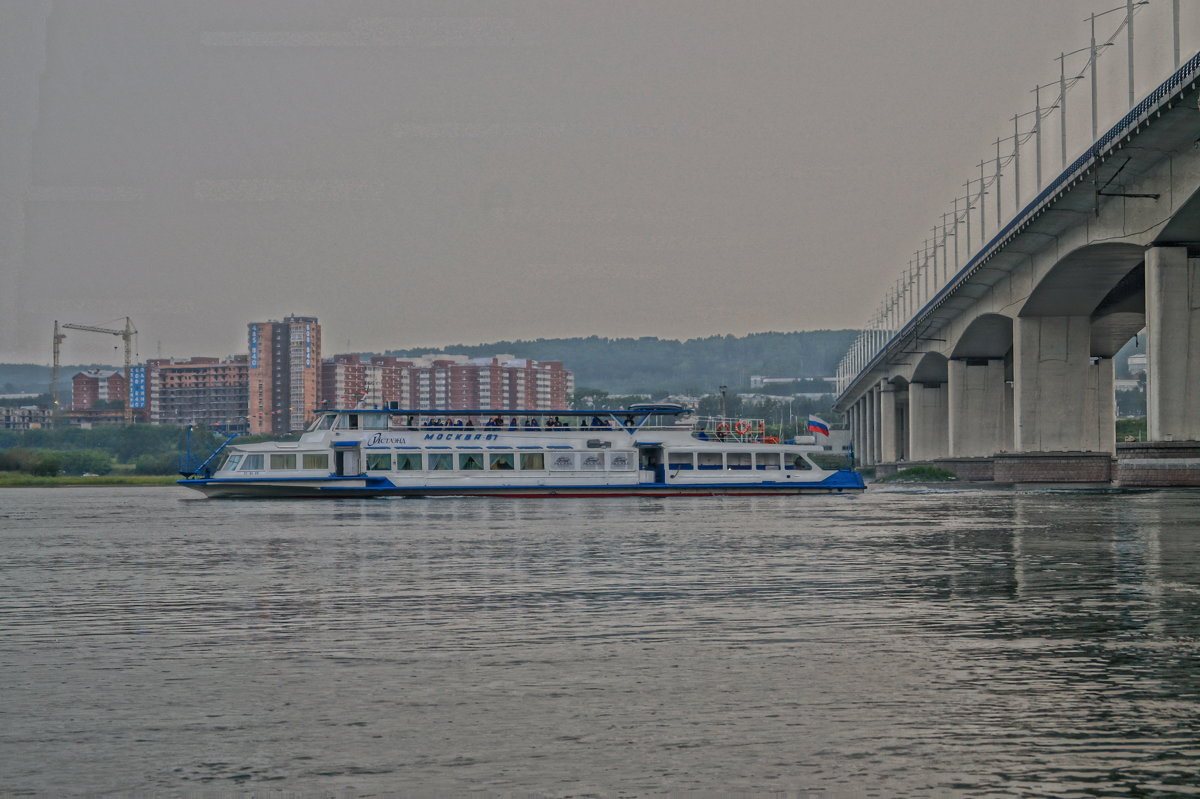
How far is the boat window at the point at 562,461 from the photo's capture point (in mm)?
65938

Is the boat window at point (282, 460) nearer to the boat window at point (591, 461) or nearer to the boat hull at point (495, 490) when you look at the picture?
the boat hull at point (495, 490)

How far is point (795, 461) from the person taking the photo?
6719cm

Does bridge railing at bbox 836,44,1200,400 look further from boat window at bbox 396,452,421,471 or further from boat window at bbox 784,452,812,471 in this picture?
boat window at bbox 396,452,421,471

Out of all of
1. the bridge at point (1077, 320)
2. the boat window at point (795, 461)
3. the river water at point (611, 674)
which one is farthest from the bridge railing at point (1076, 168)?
the river water at point (611, 674)

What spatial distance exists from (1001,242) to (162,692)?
5879 cm

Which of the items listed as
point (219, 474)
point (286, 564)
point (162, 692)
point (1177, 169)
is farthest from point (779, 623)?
point (219, 474)

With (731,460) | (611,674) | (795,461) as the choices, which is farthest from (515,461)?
(611,674)

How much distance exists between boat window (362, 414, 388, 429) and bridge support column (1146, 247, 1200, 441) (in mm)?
35190

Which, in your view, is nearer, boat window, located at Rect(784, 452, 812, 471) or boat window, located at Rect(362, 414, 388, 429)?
boat window, located at Rect(362, 414, 388, 429)

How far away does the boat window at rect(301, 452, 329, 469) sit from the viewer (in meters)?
65.8

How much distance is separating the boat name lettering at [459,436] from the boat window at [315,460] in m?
4.98

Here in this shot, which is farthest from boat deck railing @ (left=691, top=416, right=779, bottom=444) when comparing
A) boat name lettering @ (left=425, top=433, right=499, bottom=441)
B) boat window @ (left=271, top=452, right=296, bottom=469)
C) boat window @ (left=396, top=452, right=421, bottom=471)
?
boat window @ (left=271, top=452, right=296, bottom=469)

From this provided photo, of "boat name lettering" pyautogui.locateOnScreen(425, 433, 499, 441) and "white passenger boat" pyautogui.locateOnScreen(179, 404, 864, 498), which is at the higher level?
"boat name lettering" pyautogui.locateOnScreen(425, 433, 499, 441)

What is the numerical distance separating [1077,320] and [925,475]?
3103cm
